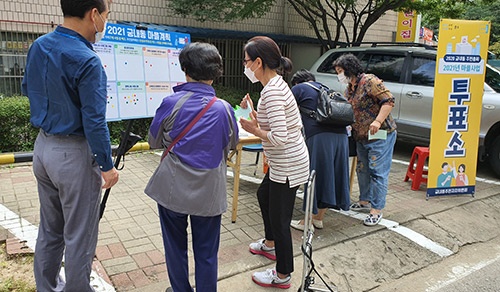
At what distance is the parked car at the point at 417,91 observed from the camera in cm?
635

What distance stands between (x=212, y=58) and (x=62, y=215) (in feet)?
4.28

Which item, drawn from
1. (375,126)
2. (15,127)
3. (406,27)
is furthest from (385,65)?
(406,27)

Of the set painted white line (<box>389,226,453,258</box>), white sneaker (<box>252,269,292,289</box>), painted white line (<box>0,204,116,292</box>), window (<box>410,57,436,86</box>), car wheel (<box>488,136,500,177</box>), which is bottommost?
painted white line (<box>389,226,453,258</box>)

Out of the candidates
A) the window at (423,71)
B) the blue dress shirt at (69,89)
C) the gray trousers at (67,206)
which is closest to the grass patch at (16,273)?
the gray trousers at (67,206)

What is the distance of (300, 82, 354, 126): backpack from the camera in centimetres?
358

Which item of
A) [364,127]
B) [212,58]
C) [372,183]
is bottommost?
[372,183]

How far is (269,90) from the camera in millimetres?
2791

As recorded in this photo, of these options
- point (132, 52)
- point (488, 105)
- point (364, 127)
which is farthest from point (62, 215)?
point (488, 105)

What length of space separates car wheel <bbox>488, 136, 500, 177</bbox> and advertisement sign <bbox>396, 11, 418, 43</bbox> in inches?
313

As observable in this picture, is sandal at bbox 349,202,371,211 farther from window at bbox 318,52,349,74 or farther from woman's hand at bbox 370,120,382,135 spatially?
window at bbox 318,52,349,74

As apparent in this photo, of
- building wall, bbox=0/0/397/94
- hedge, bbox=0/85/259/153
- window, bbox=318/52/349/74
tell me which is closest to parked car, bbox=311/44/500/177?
window, bbox=318/52/349/74

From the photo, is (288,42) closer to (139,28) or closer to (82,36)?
(139,28)

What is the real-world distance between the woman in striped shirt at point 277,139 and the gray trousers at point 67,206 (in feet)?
3.53

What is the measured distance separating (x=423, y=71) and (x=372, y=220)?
364 cm
